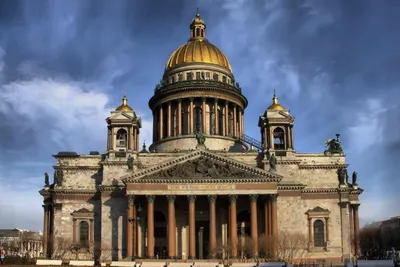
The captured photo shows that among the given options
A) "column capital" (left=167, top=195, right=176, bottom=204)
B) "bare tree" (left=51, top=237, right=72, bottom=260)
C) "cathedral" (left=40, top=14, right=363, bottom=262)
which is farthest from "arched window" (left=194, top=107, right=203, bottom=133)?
"bare tree" (left=51, top=237, right=72, bottom=260)

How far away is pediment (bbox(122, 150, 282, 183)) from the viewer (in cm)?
6594

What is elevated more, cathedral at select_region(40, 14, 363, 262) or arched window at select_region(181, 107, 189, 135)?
arched window at select_region(181, 107, 189, 135)

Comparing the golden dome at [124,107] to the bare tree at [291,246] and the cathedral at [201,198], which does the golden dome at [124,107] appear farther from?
the bare tree at [291,246]

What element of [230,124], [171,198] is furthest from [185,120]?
[171,198]

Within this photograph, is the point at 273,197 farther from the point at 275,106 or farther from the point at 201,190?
the point at 275,106

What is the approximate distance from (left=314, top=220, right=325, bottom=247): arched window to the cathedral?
0.12m

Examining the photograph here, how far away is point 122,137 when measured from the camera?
75.1 meters

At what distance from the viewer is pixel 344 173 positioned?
73312mm

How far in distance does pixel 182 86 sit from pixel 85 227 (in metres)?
25.2

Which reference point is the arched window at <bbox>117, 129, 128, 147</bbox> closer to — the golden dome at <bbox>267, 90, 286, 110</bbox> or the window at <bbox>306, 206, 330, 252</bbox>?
the golden dome at <bbox>267, 90, 286, 110</bbox>

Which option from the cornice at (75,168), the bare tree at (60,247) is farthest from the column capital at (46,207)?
the bare tree at (60,247)

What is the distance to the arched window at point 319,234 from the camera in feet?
233

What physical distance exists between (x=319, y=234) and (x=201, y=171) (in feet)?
57.8

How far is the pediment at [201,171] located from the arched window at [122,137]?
9.81m
